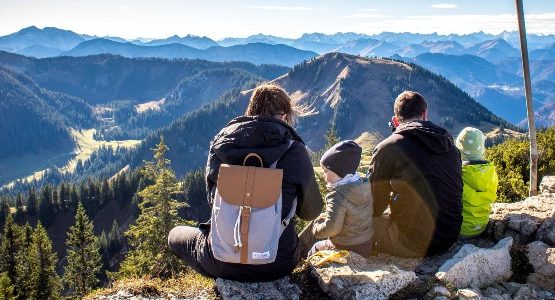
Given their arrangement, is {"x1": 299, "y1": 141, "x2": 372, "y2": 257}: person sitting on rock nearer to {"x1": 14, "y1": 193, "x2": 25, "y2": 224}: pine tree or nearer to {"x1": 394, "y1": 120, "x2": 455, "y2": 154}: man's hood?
{"x1": 394, "y1": 120, "x2": 455, "y2": 154}: man's hood

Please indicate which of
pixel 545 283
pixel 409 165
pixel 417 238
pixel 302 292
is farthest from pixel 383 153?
pixel 545 283

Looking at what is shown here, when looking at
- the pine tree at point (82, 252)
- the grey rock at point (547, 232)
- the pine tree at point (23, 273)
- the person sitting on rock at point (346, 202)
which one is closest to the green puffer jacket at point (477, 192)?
the grey rock at point (547, 232)

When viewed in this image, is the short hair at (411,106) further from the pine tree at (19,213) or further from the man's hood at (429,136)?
the pine tree at (19,213)

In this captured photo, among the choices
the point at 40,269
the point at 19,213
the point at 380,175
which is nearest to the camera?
the point at 380,175

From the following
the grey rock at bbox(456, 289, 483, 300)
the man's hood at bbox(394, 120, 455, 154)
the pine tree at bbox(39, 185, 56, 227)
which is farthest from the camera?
the pine tree at bbox(39, 185, 56, 227)

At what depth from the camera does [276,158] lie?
6875mm

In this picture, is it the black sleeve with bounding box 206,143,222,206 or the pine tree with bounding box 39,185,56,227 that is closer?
the black sleeve with bounding box 206,143,222,206

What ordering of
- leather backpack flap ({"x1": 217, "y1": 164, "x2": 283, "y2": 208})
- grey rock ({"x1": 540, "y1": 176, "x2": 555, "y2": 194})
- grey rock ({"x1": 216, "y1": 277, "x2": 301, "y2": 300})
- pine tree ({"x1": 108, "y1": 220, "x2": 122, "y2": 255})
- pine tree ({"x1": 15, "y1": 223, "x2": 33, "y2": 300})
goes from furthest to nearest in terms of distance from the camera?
pine tree ({"x1": 108, "y1": 220, "x2": 122, "y2": 255})
pine tree ({"x1": 15, "y1": 223, "x2": 33, "y2": 300})
grey rock ({"x1": 540, "y1": 176, "x2": 555, "y2": 194})
grey rock ({"x1": 216, "y1": 277, "x2": 301, "y2": 300})
leather backpack flap ({"x1": 217, "y1": 164, "x2": 283, "y2": 208})

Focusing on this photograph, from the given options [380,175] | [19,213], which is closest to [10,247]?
[380,175]

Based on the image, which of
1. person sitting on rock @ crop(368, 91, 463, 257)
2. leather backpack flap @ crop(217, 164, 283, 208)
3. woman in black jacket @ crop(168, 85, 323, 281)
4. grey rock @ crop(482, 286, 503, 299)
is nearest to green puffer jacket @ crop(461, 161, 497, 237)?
person sitting on rock @ crop(368, 91, 463, 257)

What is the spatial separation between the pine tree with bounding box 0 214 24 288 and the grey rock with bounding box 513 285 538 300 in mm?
48763

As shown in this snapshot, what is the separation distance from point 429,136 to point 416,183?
986mm

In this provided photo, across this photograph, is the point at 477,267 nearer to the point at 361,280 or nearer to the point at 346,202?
the point at 361,280

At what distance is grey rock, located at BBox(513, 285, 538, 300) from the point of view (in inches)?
321
